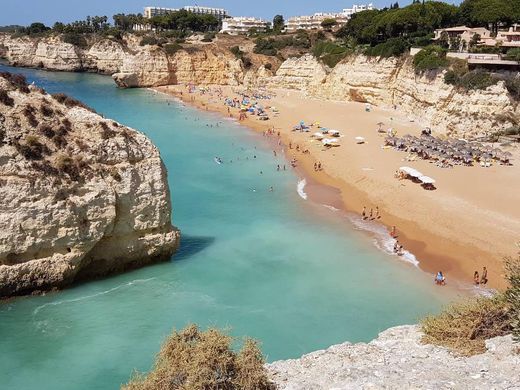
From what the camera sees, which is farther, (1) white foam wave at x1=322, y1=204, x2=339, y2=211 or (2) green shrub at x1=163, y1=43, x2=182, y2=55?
(2) green shrub at x1=163, y1=43, x2=182, y2=55

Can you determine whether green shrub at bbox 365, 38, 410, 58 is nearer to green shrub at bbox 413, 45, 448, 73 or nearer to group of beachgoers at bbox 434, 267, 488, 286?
green shrub at bbox 413, 45, 448, 73

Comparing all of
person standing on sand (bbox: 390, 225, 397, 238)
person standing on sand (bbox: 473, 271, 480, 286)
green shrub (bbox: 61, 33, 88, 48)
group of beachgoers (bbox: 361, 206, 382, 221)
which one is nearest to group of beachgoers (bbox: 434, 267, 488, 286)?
person standing on sand (bbox: 473, 271, 480, 286)

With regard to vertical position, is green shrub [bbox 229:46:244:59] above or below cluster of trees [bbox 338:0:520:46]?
below

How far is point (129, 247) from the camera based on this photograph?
2177 centimetres

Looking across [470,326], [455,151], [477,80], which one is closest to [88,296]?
[470,326]

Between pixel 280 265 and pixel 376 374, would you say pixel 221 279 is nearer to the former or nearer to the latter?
pixel 280 265

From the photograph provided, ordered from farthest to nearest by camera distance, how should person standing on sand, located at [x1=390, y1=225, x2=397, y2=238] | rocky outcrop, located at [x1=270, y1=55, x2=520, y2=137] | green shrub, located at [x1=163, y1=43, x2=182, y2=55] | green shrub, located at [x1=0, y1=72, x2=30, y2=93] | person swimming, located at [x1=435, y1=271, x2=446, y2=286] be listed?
1. green shrub, located at [x1=163, y1=43, x2=182, y2=55]
2. rocky outcrop, located at [x1=270, y1=55, x2=520, y2=137]
3. person standing on sand, located at [x1=390, y1=225, x2=397, y2=238]
4. person swimming, located at [x1=435, y1=271, x2=446, y2=286]
5. green shrub, located at [x1=0, y1=72, x2=30, y2=93]

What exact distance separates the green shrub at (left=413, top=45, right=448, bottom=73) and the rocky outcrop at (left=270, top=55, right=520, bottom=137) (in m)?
0.94

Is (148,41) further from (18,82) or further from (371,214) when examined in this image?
(18,82)

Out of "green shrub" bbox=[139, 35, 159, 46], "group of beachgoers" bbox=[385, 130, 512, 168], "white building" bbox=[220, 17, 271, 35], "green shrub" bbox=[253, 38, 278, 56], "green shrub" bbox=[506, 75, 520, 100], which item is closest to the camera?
"group of beachgoers" bbox=[385, 130, 512, 168]

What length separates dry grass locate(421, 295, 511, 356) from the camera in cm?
1272

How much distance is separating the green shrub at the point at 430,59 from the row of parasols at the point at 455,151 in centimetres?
1308

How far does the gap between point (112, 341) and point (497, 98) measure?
43990mm

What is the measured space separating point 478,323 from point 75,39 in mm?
120196
